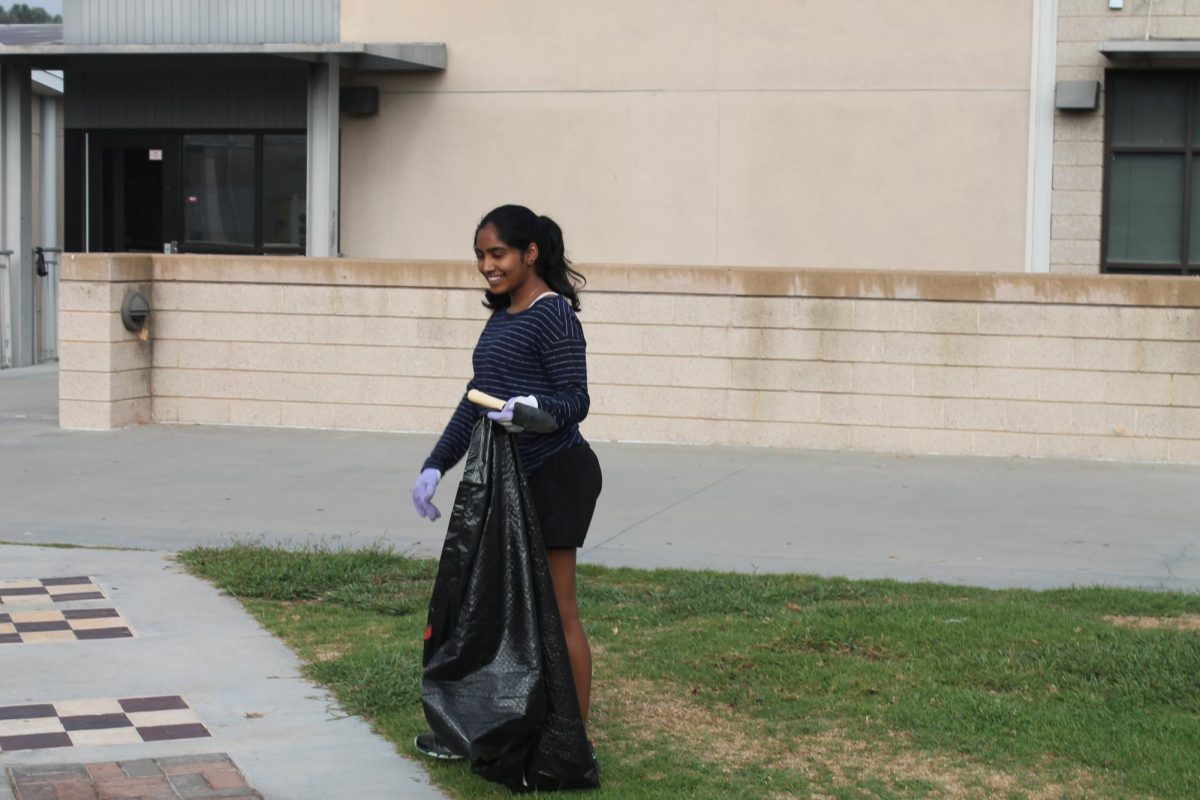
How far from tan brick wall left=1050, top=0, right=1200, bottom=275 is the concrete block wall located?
353 inches

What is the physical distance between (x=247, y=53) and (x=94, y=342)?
4.82 meters

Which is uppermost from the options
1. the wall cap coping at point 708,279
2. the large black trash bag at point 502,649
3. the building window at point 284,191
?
the building window at point 284,191

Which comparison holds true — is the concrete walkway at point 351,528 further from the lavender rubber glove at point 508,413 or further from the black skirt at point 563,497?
the lavender rubber glove at point 508,413

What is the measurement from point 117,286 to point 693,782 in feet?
29.2

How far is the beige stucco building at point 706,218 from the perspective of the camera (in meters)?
11.8

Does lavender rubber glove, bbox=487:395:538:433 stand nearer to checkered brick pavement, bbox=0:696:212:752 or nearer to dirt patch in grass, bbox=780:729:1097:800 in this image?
dirt patch in grass, bbox=780:729:1097:800

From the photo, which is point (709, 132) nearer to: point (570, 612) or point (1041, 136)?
point (1041, 136)

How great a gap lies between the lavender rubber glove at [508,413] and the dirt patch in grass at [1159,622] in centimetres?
312

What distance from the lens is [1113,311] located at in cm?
1152

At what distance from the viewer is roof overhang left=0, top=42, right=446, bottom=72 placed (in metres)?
16.2

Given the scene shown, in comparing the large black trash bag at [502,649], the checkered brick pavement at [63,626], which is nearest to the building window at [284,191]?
the checkered brick pavement at [63,626]

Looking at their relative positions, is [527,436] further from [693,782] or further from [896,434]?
[896,434]

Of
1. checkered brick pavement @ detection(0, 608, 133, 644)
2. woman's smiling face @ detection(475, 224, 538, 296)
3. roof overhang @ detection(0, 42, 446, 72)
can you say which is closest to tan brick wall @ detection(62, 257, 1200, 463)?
roof overhang @ detection(0, 42, 446, 72)

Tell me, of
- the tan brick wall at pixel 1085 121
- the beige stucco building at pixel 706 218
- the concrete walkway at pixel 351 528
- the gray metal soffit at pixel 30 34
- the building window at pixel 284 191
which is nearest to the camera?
the concrete walkway at pixel 351 528
